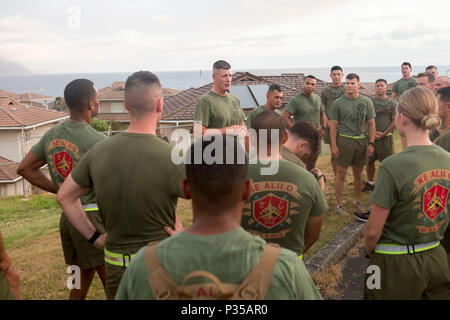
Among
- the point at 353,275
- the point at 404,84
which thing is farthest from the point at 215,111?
the point at 404,84

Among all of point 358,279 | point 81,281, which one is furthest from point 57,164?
point 358,279

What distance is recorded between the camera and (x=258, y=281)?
177cm

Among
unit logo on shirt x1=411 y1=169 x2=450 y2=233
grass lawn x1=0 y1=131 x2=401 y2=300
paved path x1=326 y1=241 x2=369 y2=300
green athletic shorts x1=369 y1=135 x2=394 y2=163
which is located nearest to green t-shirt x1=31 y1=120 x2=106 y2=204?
grass lawn x1=0 y1=131 x2=401 y2=300

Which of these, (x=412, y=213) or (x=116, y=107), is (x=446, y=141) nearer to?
(x=412, y=213)

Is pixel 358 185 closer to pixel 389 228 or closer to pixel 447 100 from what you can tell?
pixel 447 100

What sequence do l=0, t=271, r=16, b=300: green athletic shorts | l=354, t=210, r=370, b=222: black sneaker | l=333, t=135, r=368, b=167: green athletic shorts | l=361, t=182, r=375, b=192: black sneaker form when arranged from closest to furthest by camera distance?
l=0, t=271, r=16, b=300: green athletic shorts
l=354, t=210, r=370, b=222: black sneaker
l=333, t=135, r=368, b=167: green athletic shorts
l=361, t=182, r=375, b=192: black sneaker

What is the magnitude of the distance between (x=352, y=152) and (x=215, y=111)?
3.06m

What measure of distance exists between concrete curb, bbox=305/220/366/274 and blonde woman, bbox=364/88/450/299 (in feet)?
6.72

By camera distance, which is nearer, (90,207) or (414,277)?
(414,277)

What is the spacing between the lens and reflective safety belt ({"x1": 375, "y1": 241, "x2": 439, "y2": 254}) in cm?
344

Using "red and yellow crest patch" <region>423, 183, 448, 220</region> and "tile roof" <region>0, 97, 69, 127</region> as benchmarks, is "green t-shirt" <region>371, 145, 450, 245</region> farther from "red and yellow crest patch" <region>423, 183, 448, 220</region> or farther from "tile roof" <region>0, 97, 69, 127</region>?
"tile roof" <region>0, 97, 69, 127</region>

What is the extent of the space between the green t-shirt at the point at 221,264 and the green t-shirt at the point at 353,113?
6490mm

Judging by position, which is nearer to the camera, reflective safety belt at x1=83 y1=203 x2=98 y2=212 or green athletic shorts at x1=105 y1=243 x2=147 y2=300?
green athletic shorts at x1=105 y1=243 x2=147 y2=300

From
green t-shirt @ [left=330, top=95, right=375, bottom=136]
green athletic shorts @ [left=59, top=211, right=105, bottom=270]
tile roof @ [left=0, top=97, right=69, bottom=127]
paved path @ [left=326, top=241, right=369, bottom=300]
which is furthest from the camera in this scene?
tile roof @ [left=0, top=97, right=69, bottom=127]
